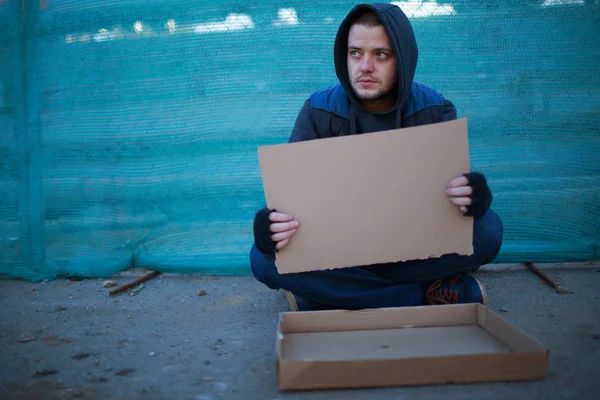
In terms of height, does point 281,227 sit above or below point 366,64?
below

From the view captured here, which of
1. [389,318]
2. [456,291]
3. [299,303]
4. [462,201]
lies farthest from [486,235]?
[299,303]

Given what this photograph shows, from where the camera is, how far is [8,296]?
237 cm

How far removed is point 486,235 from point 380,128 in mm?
565

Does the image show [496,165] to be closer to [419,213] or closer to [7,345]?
[419,213]

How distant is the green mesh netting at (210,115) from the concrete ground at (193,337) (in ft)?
0.73

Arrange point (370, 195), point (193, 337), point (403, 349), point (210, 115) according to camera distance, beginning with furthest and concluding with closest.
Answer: point (210, 115) < point (193, 337) < point (370, 195) < point (403, 349)

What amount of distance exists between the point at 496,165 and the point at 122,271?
2.04 meters

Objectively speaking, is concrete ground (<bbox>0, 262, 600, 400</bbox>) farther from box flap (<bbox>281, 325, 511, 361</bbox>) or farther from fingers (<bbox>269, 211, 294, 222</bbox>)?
fingers (<bbox>269, 211, 294, 222</bbox>)

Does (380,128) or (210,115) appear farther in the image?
(210,115)

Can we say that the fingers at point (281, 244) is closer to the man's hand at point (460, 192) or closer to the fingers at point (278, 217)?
the fingers at point (278, 217)

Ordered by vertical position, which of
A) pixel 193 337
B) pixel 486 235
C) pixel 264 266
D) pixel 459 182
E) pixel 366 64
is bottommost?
pixel 193 337

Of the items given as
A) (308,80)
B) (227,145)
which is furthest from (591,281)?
(227,145)

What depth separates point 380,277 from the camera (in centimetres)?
180

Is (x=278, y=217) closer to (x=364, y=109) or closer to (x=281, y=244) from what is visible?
(x=281, y=244)
